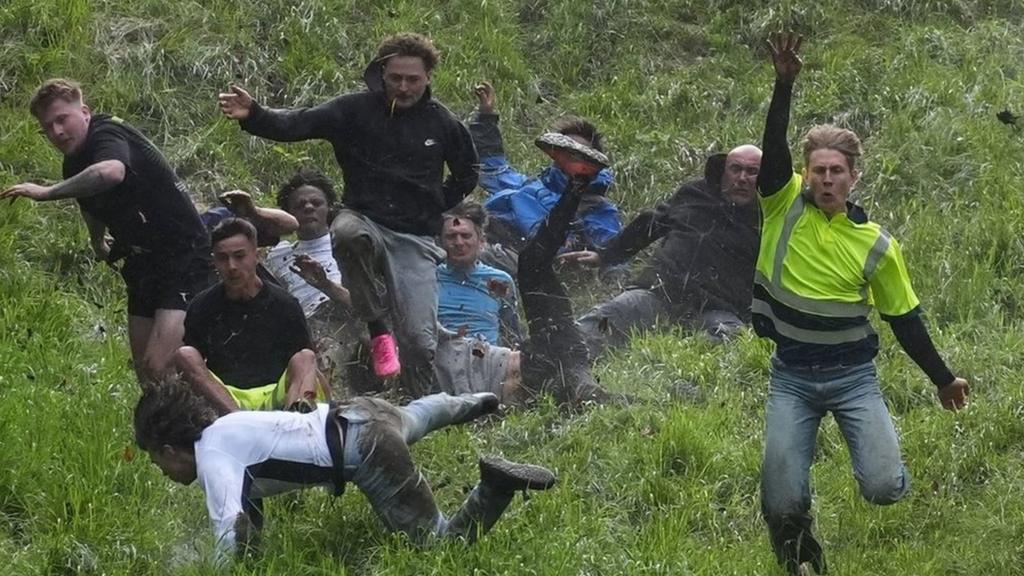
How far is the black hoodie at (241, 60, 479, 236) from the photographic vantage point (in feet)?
26.3

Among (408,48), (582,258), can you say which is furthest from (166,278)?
(582,258)

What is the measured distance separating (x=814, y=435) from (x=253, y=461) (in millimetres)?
2128

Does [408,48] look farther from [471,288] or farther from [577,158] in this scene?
[471,288]

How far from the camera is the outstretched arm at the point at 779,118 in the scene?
539 cm

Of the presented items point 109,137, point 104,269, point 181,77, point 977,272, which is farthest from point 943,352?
point 181,77

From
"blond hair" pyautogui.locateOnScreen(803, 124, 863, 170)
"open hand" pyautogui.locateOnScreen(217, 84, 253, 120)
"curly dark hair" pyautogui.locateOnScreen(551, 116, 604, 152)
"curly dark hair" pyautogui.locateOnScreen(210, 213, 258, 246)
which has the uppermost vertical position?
"blond hair" pyautogui.locateOnScreen(803, 124, 863, 170)

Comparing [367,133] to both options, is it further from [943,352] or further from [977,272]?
[977,272]

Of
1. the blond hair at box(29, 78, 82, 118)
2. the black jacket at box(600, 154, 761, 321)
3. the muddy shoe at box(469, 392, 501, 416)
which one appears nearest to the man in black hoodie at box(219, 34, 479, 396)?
the blond hair at box(29, 78, 82, 118)

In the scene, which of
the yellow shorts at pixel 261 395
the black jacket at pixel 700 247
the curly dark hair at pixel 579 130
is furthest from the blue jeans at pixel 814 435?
the curly dark hair at pixel 579 130

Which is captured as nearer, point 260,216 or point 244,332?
point 244,332

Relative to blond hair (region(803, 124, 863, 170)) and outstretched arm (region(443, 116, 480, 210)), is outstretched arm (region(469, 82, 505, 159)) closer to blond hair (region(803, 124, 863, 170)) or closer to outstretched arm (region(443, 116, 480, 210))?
outstretched arm (region(443, 116, 480, 210))

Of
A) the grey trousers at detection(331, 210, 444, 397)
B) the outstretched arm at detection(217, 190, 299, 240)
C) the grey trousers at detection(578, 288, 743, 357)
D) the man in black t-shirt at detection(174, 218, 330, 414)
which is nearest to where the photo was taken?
the man in black t-shirt at detection(174, 218, 330, 414)

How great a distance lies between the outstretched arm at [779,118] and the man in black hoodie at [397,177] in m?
2.74

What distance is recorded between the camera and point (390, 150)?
315 inches
